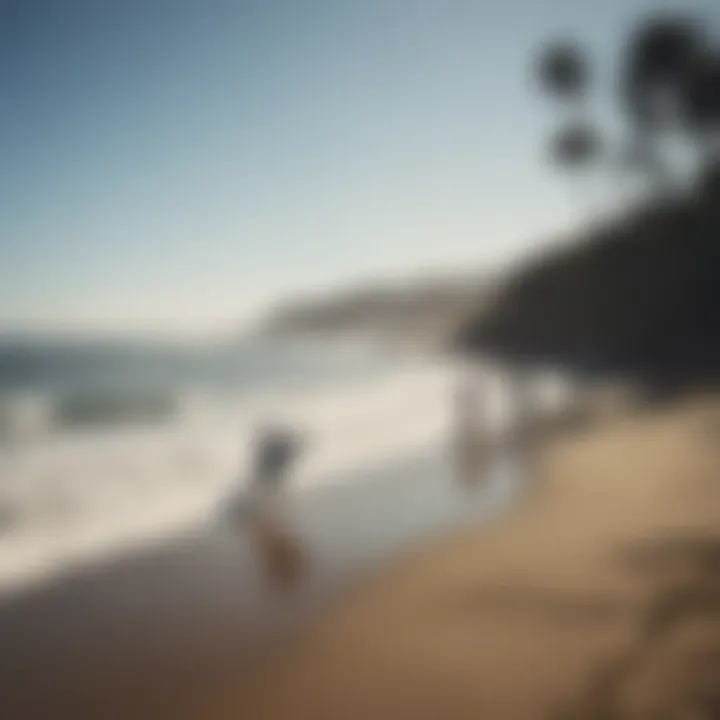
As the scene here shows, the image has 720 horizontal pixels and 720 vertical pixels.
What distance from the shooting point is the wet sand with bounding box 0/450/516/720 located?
2.96m

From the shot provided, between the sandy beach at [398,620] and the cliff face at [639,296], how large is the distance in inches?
313

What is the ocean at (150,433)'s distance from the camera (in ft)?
17.5

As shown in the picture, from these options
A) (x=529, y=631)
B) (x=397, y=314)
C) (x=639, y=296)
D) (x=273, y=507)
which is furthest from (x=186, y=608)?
(x=397, y=314)

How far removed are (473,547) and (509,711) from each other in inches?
73.8

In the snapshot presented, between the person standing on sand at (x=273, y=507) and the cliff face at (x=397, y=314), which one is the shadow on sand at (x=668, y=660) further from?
the cliff face at (x=397, y=314)

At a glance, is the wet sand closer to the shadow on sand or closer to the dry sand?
the dry sand

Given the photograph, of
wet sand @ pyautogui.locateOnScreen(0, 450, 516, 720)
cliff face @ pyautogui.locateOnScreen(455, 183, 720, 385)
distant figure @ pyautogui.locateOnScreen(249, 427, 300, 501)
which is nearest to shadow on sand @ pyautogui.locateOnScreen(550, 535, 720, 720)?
wet sand @ pyautogui.locateOnScreen(0, 450, 516, 720)

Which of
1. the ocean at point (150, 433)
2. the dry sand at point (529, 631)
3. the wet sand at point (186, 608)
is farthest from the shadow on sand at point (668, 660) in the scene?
the ocean at point (150, 433)

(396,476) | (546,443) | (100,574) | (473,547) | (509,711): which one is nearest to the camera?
(509,711)

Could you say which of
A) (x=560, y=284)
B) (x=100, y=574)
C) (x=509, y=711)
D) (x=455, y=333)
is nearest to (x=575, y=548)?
(x=509, y=711)

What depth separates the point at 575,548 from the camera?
14.4 feet

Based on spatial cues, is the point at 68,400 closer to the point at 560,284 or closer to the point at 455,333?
the point at 560,284

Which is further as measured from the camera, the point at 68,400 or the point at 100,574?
the point at 68,400

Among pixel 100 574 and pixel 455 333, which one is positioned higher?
pixel 455 333
